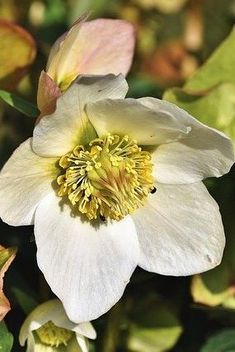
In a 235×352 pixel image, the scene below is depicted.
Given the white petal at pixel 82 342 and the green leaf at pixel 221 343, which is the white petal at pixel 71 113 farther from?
the green leaf at pixel 221 343

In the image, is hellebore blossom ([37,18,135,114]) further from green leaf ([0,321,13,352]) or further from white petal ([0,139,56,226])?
green leaf ([0,321,13,352])

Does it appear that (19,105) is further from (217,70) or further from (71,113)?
(217,70)

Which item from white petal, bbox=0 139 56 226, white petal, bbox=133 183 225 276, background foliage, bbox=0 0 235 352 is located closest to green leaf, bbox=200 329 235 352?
background foliage, bbox=0 0 235 352

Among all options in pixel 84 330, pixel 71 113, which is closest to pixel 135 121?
pixel 71 113

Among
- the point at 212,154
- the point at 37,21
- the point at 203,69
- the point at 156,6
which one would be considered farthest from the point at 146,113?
the point at 156,6

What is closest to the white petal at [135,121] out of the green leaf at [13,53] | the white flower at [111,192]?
the white flower at [111,192]

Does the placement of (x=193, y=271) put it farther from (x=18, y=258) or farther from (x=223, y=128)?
(x=18, y=258)
